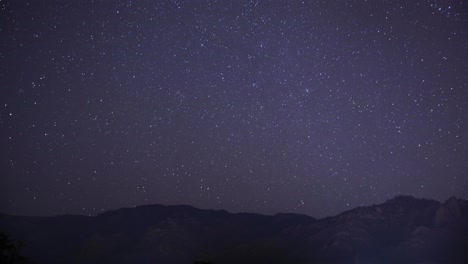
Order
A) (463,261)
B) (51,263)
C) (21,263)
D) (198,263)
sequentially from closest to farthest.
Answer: (198,263) < (21,263) < (463,261) < (51,263)

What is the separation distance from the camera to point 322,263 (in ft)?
649

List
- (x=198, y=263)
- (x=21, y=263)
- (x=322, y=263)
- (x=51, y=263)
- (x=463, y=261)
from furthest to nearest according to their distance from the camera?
1. (x=322, y=263)
2. (x=51, y=263)
3. (x=463, y=261)
4. (x=21, y=263)
5. (x=198, y=263)

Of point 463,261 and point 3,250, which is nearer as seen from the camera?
point 3,250

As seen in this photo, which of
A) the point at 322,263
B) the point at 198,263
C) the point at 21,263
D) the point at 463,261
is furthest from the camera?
the point at 322,263

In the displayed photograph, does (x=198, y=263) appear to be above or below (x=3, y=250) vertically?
below

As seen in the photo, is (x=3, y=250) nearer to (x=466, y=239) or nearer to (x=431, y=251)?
(x=431, y=251)

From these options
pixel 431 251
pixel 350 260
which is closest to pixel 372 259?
pixel 350 260

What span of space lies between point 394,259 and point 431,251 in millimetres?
18252

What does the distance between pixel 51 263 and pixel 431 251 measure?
154820mm

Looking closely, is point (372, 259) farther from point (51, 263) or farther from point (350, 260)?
point (51, 263)

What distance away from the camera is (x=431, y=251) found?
19238 cm

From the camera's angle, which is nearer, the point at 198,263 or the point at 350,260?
the point at 198,263

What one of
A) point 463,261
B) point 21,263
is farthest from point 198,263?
point 463,261

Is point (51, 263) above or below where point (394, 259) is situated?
above
